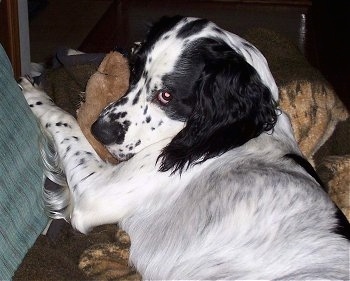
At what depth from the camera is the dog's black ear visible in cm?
301

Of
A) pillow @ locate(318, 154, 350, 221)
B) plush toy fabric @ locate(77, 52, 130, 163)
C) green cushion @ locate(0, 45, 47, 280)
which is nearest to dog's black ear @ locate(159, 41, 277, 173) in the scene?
plush toy fabric @ locate(77, 52, 130, 163)

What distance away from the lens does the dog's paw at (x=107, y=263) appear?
292cm

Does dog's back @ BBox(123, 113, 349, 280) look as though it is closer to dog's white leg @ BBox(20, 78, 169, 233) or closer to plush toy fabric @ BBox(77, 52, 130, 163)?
dog's white leg @ BBox(20, 78, 169, 233)

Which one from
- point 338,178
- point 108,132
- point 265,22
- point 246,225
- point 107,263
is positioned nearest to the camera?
→ point 246,225

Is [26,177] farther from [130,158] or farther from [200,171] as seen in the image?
[200,171]

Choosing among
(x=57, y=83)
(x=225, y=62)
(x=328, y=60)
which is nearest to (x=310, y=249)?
(x=225, y=62)

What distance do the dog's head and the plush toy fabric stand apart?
0.51 feet

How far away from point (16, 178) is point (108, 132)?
445mm

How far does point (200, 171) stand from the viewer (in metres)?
3.07

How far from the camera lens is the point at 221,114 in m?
3.02

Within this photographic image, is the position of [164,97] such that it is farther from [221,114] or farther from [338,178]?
[338,178]

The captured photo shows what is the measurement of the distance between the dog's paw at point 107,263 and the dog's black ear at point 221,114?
15.8 inches

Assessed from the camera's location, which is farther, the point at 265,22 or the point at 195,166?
the point at 265,22

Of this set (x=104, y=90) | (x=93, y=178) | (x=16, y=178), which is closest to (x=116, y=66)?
(x=104, y=90)
